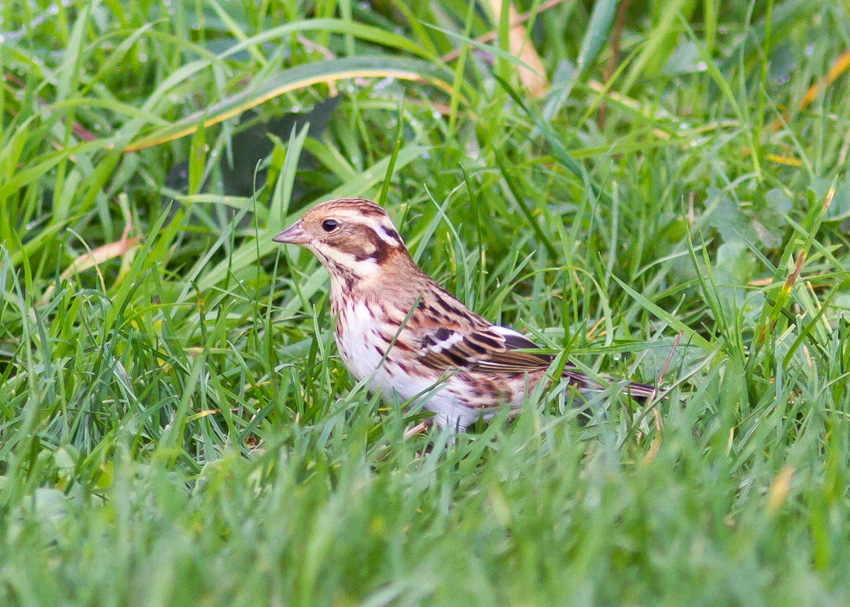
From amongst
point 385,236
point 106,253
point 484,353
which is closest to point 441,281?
point 385,236

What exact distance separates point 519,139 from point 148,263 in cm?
201

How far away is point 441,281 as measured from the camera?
4855 mm

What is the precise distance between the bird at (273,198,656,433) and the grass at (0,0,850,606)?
0.40 feet

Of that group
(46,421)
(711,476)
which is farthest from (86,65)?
(711,476)

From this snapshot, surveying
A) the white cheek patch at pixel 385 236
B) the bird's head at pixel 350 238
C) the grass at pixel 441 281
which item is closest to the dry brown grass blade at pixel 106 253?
the grass at pixel 441 281

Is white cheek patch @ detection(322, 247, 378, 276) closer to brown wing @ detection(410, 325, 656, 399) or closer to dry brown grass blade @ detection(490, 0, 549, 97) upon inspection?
brown wing @ detection(410, 325, 656, 399)

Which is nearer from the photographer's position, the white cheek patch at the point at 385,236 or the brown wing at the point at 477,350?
the brown wing at the point at 477,350

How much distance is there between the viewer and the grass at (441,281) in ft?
8.19

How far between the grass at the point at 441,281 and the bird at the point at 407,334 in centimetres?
12

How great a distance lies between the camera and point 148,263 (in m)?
4.69

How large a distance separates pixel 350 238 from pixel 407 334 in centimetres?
45

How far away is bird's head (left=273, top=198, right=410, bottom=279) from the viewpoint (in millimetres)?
4172

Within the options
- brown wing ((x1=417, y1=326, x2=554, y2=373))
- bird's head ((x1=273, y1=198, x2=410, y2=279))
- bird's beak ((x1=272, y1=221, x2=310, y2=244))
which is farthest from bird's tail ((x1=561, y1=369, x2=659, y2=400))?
bird's beak ((x1=272, y1=221, x2=310, y2=244))

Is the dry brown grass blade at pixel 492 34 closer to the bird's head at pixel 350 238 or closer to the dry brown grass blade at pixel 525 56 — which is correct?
the dry brown grass blade at pixel 525 56
